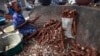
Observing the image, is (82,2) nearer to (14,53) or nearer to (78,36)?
(78,36)

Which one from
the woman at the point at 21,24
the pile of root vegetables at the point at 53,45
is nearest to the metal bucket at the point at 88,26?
the pile of root vegetables at the point at 53,45

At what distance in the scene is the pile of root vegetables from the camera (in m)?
4.80

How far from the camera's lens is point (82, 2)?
5523mm

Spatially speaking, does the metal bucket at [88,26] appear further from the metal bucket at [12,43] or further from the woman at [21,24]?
the metal bucket at [12,43]

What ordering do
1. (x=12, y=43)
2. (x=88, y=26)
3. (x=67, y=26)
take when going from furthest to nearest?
(x=12, y=43) → (x=67, y=26) → (x=88, y=26)

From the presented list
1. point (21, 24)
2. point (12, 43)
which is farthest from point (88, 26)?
point (12, 43)

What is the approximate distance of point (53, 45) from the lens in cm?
543

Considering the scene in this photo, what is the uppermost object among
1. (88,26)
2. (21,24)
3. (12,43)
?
(88,26)

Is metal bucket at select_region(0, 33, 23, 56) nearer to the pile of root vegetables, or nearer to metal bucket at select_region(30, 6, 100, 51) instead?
the pile of root vegetables

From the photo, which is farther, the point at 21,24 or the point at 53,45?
the point at 21,24

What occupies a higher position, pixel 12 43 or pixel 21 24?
pixel 21 24

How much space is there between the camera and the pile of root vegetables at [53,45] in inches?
189

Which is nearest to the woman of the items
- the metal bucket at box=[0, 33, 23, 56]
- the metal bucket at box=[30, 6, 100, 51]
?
the metal bucket at box=[0, 33, 23, 56]

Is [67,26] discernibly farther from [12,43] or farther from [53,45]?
[12,43]
